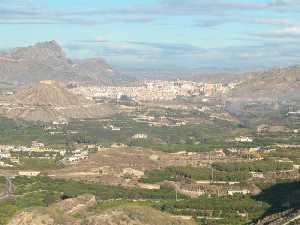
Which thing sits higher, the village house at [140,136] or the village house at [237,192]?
the village house at [140,136]

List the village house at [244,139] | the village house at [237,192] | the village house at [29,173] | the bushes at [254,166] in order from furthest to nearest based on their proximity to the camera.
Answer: the village house at [244,139], the village house at [29,173], the bushes at [254,166], the village house at [237,192]

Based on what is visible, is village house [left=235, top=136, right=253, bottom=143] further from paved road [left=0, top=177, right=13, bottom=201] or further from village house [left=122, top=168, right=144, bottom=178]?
paved road [left=0, top=177, right=13, bottom=201]

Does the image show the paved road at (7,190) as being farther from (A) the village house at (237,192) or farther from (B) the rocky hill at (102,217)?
(A) the village house at (237,192)

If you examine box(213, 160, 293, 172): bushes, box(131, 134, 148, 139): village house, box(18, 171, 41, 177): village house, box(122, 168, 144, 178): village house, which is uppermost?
box(213, 160, 293, 172): bushes

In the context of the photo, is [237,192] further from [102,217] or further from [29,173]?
[29,173]

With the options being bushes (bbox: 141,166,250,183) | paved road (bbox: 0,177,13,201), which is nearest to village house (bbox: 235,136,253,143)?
bushes (bbox: 141,166,250,183)

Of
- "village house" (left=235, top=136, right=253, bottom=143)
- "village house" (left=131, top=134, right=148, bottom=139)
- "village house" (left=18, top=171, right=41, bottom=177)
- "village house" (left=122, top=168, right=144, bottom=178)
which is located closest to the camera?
"village house" (left=122, top=168, right=144, bottom=178)

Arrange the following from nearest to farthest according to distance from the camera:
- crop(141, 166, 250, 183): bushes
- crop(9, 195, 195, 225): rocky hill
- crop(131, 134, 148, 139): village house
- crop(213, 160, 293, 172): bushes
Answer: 1. crop(9, 195, 195, 225): rocky hill
2. crop(141, 166, 250, 183): bushes
3. crop(213, 160, 293, 172): bushes
4. crop(131, 134, 148, 139): village house

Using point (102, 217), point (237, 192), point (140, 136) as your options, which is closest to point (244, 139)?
point (140, 136)

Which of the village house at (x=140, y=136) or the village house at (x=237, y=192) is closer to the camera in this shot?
the village house at (x=237, y=192)

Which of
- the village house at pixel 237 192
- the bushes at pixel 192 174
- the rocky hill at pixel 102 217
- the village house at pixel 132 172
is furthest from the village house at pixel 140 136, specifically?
the rocky hill at pixel 102 217

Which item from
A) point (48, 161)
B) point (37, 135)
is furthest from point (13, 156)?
point (37, 135)

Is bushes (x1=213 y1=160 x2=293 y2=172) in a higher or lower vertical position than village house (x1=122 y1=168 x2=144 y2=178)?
higher
